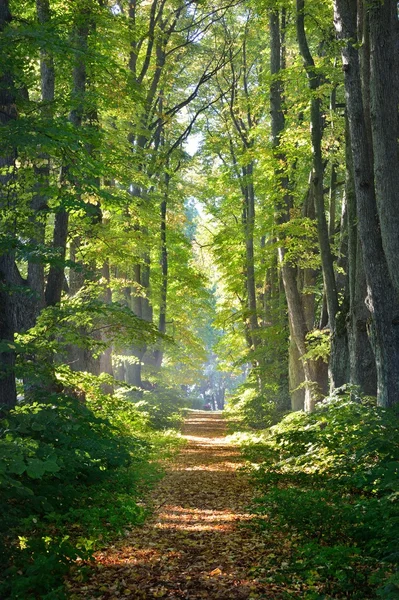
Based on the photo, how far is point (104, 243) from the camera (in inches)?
561

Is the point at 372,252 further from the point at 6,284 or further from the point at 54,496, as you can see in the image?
the point at 54,496

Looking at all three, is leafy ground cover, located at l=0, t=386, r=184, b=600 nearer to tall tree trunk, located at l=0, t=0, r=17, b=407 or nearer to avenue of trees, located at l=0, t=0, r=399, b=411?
tall tree trunk, located at l=0, t=0, r=17, b=407

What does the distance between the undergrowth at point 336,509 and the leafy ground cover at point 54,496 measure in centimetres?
163

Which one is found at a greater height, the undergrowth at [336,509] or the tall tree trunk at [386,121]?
the tall tree trunk at [386,121]

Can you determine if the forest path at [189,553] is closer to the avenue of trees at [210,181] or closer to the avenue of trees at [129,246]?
the avenue of trees at [129,246]

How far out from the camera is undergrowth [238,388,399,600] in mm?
4215

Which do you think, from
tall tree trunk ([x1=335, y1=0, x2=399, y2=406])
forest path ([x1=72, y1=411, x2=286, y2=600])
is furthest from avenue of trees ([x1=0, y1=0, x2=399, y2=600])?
forest path ([x1=72, y1=411, x2=286, y2=600])

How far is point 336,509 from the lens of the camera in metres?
5.74

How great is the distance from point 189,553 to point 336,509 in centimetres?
149

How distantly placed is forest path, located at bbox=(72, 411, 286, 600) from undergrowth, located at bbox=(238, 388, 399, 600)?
0.22m

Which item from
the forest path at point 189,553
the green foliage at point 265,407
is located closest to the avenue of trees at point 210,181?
the green foliage at point 265,407

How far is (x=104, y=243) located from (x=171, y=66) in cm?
887

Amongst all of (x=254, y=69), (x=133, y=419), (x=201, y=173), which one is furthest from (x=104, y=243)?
(x=201, y=173)

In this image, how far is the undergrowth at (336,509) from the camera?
166 inches
